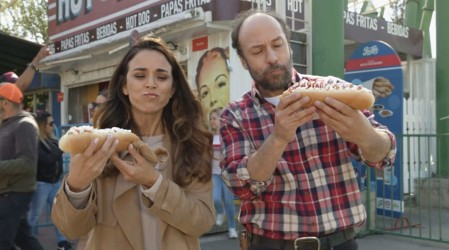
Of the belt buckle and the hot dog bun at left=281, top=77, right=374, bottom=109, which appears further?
the belt buckle

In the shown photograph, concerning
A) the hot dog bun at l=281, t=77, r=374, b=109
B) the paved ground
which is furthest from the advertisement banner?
the hot dog bun at l=281, t=77, r=374, b=109

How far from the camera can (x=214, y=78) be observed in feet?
29.0

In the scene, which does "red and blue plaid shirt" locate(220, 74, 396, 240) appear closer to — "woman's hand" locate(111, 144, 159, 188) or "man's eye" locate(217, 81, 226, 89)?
"woman's hand" locate(111, 144, 159, 188)

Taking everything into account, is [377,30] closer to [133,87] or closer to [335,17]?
[335,17]

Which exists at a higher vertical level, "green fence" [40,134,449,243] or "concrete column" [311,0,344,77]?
"concrete column" [311,0,344,77]

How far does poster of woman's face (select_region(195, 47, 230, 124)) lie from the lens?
8.62 meters

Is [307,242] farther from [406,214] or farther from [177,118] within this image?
[406,214]

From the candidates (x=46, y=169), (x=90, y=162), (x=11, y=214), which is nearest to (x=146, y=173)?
(x=90, y=162)

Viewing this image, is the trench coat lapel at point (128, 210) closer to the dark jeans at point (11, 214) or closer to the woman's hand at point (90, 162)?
the woman's hand at point (90, 162)

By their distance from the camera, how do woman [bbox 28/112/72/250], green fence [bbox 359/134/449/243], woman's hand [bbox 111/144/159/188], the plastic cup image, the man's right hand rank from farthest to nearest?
the plastic cup image
green fence [bbox 359/134/449/243]
woman [bbox 28/112/72/250]
woman's hand [bbox 111/144/159/188]
the man's right hand

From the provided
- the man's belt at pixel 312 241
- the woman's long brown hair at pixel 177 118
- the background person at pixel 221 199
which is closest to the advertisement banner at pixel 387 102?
the background person at pixel 221 199

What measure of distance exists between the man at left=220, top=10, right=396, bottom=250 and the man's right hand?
8.1 inches

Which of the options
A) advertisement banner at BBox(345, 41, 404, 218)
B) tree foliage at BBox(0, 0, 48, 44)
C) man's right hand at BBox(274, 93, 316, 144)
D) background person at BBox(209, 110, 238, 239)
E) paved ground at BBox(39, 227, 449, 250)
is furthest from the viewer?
tree foliage at BBox(0, 0, 48, 44)

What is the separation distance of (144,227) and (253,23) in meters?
1.01
